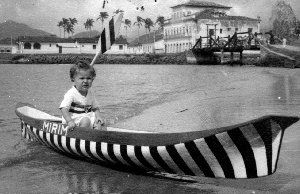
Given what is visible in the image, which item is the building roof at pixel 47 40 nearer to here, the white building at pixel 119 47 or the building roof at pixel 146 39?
the white building at pixel 119 47

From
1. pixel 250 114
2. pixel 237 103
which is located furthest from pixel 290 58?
Result: pixel 250 114

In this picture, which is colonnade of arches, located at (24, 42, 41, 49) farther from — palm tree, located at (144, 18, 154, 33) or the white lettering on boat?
the white lettering on boat

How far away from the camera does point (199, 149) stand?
440 cm

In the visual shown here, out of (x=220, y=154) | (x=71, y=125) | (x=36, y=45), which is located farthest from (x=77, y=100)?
(x=36, y=45)

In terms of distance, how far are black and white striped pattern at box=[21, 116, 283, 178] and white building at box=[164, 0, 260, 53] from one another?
257 ft

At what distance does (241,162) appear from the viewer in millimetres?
4285

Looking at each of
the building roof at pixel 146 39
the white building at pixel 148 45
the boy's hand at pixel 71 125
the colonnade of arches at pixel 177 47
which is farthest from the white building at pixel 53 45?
the boy's hand at pixel 71 125

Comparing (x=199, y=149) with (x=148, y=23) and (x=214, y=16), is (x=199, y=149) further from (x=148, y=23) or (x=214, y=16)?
(x=148, y=23)

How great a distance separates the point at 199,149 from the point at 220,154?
0.69 feet

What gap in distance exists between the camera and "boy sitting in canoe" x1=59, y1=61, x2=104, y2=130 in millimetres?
5977

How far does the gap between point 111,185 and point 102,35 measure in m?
4.48

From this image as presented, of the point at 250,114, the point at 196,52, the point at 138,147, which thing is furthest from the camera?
the point at 196,52

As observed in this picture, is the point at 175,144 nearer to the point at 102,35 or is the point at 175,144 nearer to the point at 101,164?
the point at 101,164

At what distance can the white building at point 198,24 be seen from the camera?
86.6m
